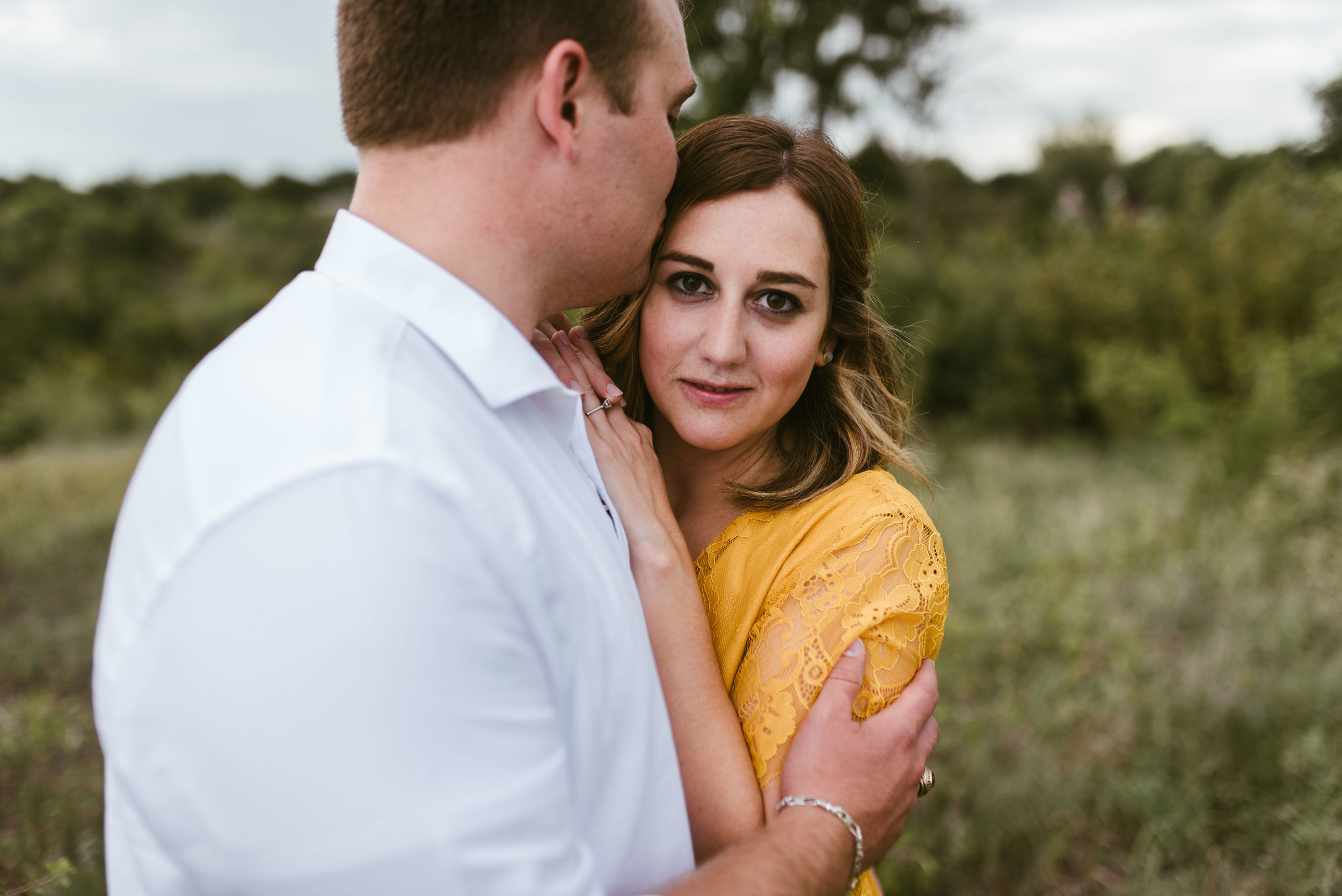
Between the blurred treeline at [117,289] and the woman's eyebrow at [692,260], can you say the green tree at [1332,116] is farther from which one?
the blurred treeline at [117,289]

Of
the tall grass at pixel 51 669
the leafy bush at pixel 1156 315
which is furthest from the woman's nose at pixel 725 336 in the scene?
the leafy bush at pixel 1156 315

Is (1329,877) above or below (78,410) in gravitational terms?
below

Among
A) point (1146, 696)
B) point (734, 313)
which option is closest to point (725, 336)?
point (734, 313)

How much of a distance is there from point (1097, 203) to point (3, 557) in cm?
2690

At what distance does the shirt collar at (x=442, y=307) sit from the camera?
Answer: 1.16 metres

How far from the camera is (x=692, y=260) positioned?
1.90m

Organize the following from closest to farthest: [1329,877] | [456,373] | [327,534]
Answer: [327,534] → [456,373] → [1329,877]

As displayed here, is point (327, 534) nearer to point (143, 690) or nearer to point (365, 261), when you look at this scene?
point (143, 690)

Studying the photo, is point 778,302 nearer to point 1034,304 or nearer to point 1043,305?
point 1043,305

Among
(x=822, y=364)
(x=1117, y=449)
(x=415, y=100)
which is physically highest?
(x=415, y=100)

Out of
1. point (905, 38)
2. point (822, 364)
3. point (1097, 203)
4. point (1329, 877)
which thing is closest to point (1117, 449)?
point (1329, 877)

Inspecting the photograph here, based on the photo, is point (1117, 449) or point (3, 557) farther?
point (1117, 449)

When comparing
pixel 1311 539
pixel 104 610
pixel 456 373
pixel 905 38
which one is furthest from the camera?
pixel 905 38

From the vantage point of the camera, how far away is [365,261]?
3.93 ft
